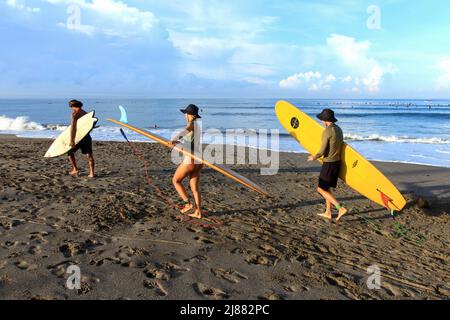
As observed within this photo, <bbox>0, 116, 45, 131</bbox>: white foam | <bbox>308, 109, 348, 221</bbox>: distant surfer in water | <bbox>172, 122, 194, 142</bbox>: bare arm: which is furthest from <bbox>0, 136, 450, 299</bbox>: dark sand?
<bbox>0, 116, 45, 131</bbox>: white foam

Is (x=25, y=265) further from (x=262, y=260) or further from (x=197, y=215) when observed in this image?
(x=262, y=260)

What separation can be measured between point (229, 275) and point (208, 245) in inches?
29.5

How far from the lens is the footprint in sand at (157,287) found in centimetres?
300

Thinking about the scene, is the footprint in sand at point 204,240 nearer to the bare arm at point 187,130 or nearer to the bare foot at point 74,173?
the bare arm at point 187,130

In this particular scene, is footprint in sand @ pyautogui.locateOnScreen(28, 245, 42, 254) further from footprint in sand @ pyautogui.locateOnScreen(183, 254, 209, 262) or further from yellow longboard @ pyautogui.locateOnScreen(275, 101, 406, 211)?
yellow longboard @ pyautogui.locateOnScreen(275, 101, 406, 211)

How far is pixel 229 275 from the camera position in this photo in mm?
3383

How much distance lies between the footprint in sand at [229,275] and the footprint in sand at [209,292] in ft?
0.76

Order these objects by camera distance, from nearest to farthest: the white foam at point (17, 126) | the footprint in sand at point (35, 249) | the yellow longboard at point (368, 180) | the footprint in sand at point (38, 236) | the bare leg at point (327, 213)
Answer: the footprint in sand at point (35, 249), the footprint in sand at point (38, 236), the bare leg at point (327, 213), the yellow longboard at point (368, 180), the white foam at point (17, 126)

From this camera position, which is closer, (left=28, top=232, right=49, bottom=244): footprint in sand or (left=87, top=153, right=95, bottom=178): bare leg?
(left=28, top=232, right=49, bottom=244): footprint in sand

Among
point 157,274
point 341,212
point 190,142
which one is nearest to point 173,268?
point 157,274

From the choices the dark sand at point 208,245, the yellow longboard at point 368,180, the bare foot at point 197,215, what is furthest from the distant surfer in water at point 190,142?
the yellow longboard at point 368,180

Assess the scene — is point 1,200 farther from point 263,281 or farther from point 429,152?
point 429,152

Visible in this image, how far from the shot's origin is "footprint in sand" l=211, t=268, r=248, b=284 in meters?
3.31
